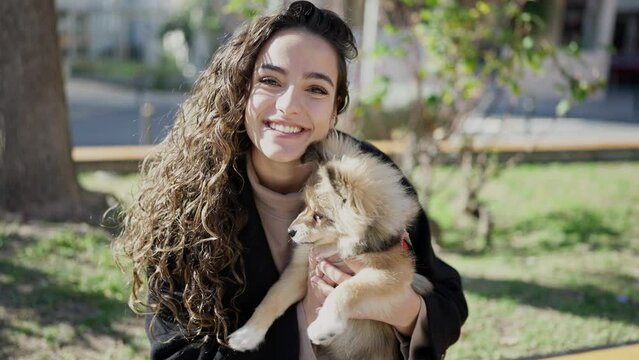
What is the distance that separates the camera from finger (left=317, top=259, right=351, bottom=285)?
7.97 ft

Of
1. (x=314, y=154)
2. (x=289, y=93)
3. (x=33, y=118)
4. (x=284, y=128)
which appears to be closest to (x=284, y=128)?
(x=284, y=128)

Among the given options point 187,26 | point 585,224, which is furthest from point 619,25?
point 585,224

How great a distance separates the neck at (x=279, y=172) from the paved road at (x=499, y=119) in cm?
538

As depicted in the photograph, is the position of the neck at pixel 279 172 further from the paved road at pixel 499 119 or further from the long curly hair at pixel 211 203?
the paved road at pixel 499 119

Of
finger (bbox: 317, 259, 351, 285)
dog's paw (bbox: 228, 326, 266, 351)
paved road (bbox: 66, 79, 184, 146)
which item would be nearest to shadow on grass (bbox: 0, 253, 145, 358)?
dog's paw (bbox: 228, 326, 266, 351)

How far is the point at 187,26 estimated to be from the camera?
83.9 feet

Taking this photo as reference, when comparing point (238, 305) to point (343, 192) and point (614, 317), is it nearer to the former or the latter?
point (343, 192)

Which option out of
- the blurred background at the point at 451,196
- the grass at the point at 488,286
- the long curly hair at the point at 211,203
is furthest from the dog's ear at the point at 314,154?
the grass at the point at 488,286

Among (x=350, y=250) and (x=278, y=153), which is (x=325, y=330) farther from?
(x=278, y=153)

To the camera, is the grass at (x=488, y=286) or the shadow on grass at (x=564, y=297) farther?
the shadow on grass at (x=564, y=297)

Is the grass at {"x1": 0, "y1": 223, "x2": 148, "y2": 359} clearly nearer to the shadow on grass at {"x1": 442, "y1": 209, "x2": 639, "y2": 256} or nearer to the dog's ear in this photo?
the dog's ear

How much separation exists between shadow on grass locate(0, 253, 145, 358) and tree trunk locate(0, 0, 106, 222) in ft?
3.50

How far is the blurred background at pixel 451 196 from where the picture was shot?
431 centimetres

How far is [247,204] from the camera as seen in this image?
2.37 meters
